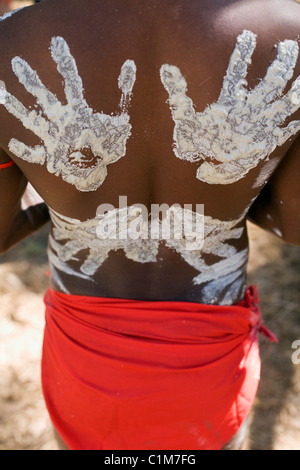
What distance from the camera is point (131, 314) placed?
1.25 metres

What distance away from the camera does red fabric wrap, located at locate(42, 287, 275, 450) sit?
125 centimetres

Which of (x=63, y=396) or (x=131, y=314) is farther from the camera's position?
(x=63, y=396)

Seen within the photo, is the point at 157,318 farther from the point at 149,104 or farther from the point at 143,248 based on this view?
the point at 149,104

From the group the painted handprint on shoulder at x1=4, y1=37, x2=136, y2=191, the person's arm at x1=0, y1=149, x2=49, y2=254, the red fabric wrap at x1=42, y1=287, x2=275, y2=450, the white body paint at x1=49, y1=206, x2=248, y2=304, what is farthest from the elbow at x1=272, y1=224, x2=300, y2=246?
the person's arm at x1=0, y1=149, x2=49, y2=254

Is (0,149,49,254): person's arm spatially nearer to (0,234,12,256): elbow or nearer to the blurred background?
(0,234,12,256): elbow

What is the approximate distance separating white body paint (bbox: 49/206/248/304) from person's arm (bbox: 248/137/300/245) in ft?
0.28

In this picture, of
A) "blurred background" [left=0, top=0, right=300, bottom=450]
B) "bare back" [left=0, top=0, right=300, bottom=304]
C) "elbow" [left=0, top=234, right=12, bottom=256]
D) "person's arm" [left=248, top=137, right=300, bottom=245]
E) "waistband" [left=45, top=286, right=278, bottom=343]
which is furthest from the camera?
"blurred background" [left=0, top=0, right=300, bottom=450]

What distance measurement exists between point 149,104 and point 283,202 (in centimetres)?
43

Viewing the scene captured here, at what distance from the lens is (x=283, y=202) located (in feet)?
3.97

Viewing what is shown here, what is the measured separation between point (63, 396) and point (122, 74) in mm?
842

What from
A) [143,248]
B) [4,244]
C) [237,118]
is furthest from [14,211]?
[237,118]

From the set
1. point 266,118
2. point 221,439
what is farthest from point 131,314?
point 266,118
